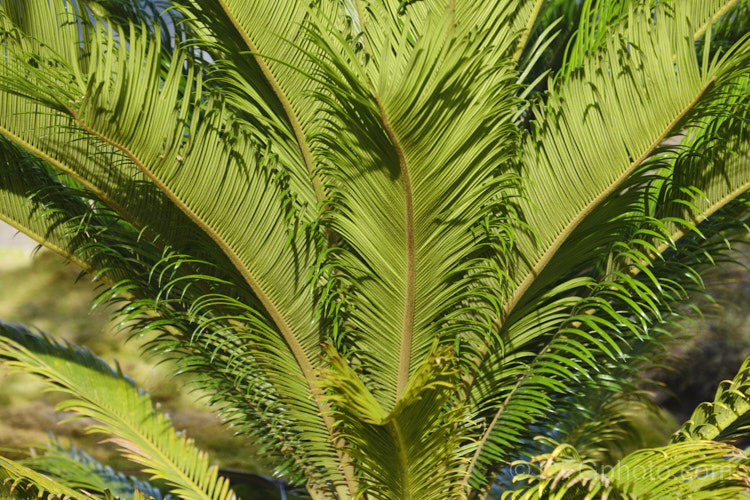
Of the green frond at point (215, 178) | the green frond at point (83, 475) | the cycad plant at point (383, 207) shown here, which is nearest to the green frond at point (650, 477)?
the cycad plant at point (383, 207)

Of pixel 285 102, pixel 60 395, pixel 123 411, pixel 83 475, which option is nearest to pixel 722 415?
pixel 285 102

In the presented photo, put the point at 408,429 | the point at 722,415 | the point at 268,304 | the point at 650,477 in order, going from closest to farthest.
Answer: the point at 650,477, the point at 408,429, the point at 722,415, the point at 268,304

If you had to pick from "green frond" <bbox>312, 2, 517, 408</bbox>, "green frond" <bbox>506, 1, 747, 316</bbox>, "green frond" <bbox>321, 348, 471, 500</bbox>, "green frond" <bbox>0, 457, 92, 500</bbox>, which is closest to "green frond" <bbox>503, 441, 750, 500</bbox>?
"green frond" <bbox>321, 348, 471, 500</bbox>

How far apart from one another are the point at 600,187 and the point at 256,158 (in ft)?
3.50

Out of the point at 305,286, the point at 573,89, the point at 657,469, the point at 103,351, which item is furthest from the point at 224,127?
the point at 103,351

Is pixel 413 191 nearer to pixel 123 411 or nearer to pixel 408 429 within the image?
pixel 408 429

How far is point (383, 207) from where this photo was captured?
154 cm

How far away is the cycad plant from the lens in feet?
4.58

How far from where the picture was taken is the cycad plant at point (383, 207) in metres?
1.40

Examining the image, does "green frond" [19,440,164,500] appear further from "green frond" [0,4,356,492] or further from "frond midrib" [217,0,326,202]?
"frond midrib" [217,0,326,202]

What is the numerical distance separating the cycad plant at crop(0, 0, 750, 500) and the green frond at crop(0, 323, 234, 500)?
0.01m

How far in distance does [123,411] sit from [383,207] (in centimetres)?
119

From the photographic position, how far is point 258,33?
5.68ft

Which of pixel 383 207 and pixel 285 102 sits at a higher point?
pixel 285 102
